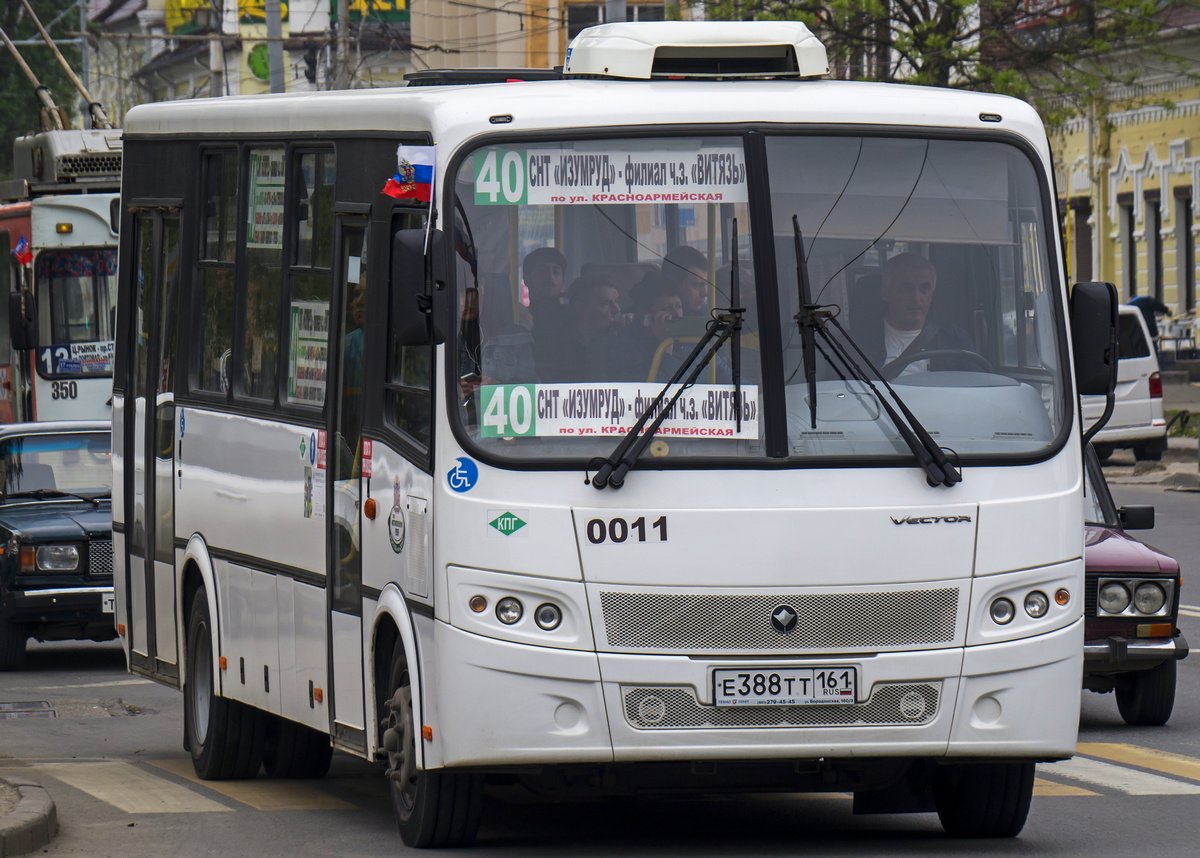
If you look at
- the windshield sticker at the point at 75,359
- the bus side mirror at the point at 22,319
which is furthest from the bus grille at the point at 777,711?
the windshield sticker at the point at 75,359

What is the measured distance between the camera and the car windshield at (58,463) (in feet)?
60.4

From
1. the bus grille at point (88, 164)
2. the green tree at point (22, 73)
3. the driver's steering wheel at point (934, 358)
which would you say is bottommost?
the driver's steering wheel at point (934, 358)

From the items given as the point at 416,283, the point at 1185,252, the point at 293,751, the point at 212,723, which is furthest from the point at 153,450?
the point at 1185,252

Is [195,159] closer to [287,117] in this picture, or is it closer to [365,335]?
[287,117]

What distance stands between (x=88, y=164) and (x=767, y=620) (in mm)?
20489

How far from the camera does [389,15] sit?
81.2 m

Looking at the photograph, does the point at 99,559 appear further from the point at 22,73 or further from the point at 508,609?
the point at 22,73

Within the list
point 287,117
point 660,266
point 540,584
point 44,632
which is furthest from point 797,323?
point 44,632

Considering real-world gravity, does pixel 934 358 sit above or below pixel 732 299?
below

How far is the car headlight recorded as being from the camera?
17.5m

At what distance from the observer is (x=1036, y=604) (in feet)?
28.4

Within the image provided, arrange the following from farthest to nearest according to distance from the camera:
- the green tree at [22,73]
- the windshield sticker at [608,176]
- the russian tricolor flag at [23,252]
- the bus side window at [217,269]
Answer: the green tree at [22,73]
the russian tricolor flag at [23,252]
the bus side window at [217,269]
the windshield sticker at [608,176]

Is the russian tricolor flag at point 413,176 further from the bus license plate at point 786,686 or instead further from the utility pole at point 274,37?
the utility pole at point 274,37

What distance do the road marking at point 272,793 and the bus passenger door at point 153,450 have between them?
75cm
